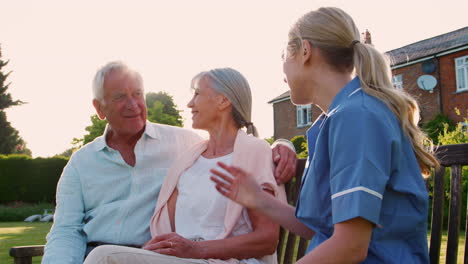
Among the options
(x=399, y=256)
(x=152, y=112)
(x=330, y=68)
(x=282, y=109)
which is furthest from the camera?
(x=152, y=112)

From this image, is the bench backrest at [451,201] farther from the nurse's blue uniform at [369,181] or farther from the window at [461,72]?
the window at [461,72]

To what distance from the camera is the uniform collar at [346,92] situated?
1898 mm

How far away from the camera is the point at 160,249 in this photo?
2564 mm

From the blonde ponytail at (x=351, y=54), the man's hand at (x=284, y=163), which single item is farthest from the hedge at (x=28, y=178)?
the blonde ponytail at (x=351, y=54)

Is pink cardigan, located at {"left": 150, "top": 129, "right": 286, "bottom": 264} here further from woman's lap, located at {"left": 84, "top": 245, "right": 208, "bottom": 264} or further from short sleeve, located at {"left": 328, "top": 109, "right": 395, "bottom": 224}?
short sleeve, located at {"left": 328, "top": 109, "right": 395, "bottom": 224}

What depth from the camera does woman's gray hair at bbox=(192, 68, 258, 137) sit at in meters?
3.13

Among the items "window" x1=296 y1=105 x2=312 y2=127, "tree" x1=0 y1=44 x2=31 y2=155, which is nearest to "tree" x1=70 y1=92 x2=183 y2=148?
"tree" x1=0 y1=44 x2=31 y2=155

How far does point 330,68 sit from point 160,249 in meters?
1.28

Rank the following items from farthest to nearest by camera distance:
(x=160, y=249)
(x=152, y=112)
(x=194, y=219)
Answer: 1. (x=152, y=112)
2. (x=194, y=219)
3. (x=160, y=249)

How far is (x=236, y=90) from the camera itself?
3.13 metres

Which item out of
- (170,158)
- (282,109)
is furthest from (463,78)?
(170,158)

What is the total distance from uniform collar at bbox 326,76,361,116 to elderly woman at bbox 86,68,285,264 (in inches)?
32.8

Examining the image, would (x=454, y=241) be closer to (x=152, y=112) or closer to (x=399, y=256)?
(x=399, y=256)

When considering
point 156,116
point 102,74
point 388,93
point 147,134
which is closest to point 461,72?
point 147,134
